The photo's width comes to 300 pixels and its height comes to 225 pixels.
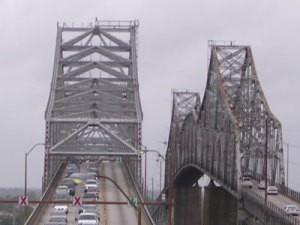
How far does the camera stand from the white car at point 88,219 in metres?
77.9

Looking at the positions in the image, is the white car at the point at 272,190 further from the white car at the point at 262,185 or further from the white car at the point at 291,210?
the white car at the point at 291,210

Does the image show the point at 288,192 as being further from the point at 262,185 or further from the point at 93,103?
the point at 93,103

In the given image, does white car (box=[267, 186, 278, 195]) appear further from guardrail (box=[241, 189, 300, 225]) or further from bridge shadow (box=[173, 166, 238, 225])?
bridge shadow (box=[173, 166, 238, 225])

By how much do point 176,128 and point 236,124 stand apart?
4916 cm

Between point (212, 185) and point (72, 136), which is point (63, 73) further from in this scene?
point (212, 185)

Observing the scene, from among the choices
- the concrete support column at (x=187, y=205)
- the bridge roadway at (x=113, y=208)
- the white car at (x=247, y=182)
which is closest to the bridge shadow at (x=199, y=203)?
the concrete support column at (x=187, y=205)

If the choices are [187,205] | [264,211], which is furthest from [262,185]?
[187,205]

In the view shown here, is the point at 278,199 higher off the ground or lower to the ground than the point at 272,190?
lower

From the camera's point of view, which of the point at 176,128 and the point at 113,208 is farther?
the point at 176,128

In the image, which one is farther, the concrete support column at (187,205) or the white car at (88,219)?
the concrete support column at (187,205)

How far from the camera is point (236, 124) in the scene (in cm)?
7756

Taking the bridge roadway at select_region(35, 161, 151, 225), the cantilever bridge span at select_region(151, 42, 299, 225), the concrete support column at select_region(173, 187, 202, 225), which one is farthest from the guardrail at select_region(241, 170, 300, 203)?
the concrete support column at select_region(173, 187, 202, 225)

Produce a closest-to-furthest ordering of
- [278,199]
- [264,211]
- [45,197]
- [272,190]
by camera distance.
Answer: [264,211] < [278,199] < [272,190] < [45,197]

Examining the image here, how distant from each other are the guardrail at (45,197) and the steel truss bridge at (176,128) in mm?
231
